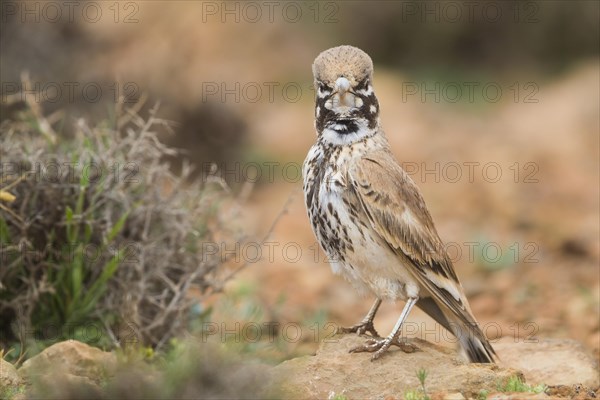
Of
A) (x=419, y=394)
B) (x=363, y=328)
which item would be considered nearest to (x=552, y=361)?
(x=363, y=328)

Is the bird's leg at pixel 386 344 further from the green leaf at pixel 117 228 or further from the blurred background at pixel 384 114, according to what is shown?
the green leaf at pixel 117 228

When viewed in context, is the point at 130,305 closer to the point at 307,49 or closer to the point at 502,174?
the point at 502,174

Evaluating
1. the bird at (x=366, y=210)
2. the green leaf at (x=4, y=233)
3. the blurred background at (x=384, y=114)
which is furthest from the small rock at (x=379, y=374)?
the green leaf at (x=4, y=233)

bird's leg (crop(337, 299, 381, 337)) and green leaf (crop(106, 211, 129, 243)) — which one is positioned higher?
green leaf (crop(106, 211, 129, 243))

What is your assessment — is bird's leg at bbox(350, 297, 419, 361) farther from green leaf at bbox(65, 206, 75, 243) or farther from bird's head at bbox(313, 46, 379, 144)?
green leaf at bbox(65, 206, 75, 243)

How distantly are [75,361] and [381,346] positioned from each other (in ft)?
5.58

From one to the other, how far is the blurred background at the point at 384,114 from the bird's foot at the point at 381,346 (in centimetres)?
141

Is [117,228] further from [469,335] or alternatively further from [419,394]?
[419,394]

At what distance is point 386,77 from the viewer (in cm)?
1741

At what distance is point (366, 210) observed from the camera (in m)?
6.03

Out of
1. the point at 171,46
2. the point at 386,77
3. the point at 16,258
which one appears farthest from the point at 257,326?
the point at 386,77

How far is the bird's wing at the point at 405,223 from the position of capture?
237 inches

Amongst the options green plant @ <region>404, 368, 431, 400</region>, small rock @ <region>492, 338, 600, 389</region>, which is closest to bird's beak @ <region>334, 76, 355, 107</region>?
green plant @ <region>404, 368, 431, 400</region>

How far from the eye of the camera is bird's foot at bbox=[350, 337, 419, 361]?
19.3ft
